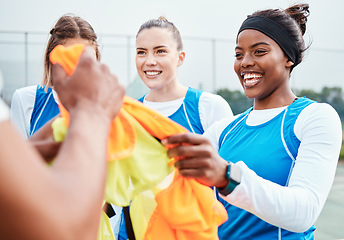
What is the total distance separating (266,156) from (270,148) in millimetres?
32

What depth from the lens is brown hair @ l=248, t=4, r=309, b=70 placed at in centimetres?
142

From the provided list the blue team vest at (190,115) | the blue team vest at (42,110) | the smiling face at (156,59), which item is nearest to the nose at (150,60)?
the smiling face at (156,59)

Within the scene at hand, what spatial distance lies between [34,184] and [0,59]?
28.5ft

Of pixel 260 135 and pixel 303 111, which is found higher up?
pixel 303 111

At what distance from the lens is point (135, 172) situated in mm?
833

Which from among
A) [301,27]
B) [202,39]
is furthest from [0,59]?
[301,27]

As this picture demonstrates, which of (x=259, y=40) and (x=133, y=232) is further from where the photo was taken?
(x=259, y=40)

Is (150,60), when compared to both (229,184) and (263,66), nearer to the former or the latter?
(263,66)

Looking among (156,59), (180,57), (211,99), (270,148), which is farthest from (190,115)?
(270,148)

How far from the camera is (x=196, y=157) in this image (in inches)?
32.4

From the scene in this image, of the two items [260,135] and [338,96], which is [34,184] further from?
[338,96]

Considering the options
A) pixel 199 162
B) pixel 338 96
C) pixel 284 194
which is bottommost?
pixel 338 96

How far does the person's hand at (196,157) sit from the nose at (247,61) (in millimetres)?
675

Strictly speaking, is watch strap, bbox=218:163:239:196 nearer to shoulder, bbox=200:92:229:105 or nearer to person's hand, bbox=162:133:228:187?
person's hand, bbox=162:133:228:187
